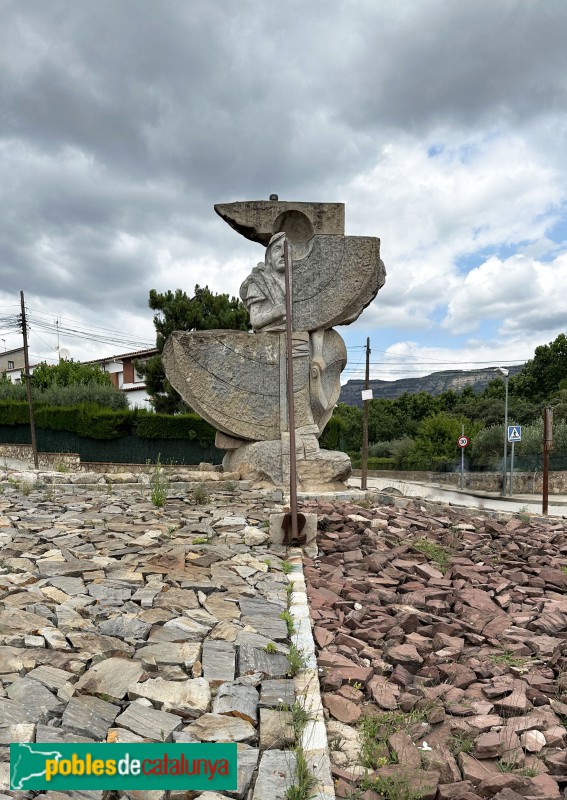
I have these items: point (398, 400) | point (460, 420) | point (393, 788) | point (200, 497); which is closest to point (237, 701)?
point (393, 788)

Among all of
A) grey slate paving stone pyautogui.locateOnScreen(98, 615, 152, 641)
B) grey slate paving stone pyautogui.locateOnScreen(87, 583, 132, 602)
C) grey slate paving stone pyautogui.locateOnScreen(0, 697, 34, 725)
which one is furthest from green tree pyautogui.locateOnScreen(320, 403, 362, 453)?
grey slate paving stone pyautogui.locateOnScreen(0, 697, 34, 725)

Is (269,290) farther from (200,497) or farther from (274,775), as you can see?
(274,775)

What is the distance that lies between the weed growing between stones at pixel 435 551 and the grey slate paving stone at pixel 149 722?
11.4 feet

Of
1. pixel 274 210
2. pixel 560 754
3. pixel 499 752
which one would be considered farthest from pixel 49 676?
pixel 274 210

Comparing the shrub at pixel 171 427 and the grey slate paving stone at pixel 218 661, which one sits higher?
the grey slate paving stone at pixel 218 661

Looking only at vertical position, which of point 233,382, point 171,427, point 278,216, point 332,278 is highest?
point 278,216

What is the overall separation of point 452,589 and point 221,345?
553 cm

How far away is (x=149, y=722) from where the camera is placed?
2689 mm

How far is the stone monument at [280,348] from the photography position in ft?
30.9

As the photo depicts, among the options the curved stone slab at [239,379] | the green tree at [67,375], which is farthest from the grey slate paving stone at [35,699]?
the green tree at [67,375]

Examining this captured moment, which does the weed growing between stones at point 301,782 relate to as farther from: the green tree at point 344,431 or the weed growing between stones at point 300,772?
the green tree at point 344,431

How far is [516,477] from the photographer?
23797 millimetres

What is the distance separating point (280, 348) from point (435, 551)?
14.4 feet

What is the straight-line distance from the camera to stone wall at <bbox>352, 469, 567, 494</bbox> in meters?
23.1
